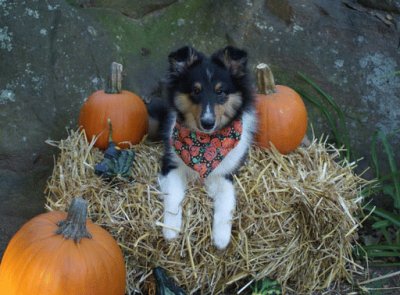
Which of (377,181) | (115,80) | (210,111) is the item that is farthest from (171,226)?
(377,181)

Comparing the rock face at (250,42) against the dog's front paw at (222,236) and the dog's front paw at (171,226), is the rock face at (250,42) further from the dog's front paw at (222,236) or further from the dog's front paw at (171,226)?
the dog's front paw at (222,236)

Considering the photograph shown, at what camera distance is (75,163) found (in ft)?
12.0

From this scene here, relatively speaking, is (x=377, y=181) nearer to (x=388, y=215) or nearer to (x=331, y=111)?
(x=388, y=215)

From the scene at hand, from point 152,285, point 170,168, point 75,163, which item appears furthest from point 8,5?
point 152,285

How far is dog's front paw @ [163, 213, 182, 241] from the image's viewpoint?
330 centimetres

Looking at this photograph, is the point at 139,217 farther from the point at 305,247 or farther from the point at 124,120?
the point at 305,247

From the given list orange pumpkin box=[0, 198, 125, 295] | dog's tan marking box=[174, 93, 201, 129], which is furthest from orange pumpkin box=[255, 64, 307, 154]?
orange pumpkin box=[0, 198, 125, 295]

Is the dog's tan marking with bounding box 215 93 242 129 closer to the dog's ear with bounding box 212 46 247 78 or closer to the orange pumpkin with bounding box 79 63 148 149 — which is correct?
the dog's ear with bounding box 212 46 247 78

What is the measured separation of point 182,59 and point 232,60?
0.31 metres

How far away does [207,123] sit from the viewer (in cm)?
328

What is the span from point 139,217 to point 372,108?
7.89 ft

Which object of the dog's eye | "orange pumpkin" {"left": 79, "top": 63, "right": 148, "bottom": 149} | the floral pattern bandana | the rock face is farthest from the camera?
the rock face

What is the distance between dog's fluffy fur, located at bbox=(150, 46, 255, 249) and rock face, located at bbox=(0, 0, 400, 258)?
41.6 inches


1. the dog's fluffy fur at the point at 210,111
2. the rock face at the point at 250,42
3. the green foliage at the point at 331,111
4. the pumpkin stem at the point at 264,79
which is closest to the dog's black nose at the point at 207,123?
the dog's fluffy fur at the point at 210,111
